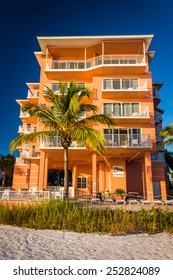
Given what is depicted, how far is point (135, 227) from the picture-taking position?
787cm

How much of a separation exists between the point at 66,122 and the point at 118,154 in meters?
10.8

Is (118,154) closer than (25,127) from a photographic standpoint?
Yes

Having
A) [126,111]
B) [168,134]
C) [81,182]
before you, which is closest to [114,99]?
→ [126,111]

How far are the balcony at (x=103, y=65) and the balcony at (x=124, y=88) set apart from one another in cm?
97

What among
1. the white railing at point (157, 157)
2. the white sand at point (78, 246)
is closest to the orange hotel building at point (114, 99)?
the white railing at point (157, 157)

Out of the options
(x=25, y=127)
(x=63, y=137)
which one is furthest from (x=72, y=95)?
(x=25, y=127)

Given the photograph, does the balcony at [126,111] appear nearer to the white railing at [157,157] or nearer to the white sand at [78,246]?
the white railing at [157,157]

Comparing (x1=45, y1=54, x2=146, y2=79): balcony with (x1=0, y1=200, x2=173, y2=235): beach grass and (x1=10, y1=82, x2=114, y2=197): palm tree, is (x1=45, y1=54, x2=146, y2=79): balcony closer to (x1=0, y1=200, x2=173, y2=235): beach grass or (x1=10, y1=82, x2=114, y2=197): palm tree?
(x1=10, y1=82, x2=114, y2=197): palm tree

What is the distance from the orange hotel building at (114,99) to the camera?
2097cm

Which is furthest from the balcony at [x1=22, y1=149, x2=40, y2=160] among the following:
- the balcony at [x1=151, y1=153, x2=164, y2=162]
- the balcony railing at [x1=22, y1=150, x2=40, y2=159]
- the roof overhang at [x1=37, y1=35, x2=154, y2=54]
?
the balcony at [x1=151, y1=153, x2=164, y2=162]

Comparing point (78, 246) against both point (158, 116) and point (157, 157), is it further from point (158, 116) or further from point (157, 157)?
point (158, 116)

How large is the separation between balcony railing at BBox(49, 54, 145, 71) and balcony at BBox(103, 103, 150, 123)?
429 cm

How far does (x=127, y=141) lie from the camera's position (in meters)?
20.4

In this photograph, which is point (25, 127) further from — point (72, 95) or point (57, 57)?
point (72, 95)
